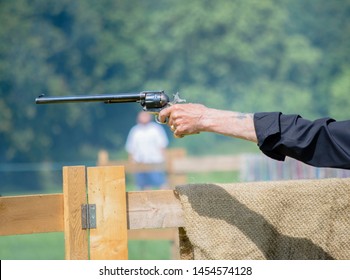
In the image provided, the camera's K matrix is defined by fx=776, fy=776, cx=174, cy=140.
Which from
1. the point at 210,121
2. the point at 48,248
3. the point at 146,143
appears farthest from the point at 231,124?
the point at 146,143

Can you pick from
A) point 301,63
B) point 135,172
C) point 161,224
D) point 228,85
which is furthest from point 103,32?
point 161,224

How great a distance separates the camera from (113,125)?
132 ft

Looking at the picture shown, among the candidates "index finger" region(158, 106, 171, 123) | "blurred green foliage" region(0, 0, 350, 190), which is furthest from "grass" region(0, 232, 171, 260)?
"blurred green foliage" region(0, 0, 350, 190)

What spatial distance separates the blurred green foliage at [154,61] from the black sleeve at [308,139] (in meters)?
32.8

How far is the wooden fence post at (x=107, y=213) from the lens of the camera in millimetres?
4148

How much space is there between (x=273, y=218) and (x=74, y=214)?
42.9 inches

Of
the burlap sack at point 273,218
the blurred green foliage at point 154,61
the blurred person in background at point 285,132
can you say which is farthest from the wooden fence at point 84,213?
the blurred green foliage at point 154,61

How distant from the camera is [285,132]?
4.01 m

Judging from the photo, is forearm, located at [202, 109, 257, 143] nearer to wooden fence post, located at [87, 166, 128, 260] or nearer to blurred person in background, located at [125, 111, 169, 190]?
wooden fence post, located at [87, 166, 128, 260]

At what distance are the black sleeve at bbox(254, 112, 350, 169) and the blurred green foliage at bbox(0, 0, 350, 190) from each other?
3284cm

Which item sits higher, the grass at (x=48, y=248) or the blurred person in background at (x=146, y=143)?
the blurred person in background at (x=146, y=143)

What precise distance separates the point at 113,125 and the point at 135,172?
80.8 feet

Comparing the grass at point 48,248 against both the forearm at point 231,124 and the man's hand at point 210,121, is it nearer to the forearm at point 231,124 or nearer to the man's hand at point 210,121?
the man's hand at point 210,121

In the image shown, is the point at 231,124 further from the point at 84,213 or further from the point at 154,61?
the point at 154,61
